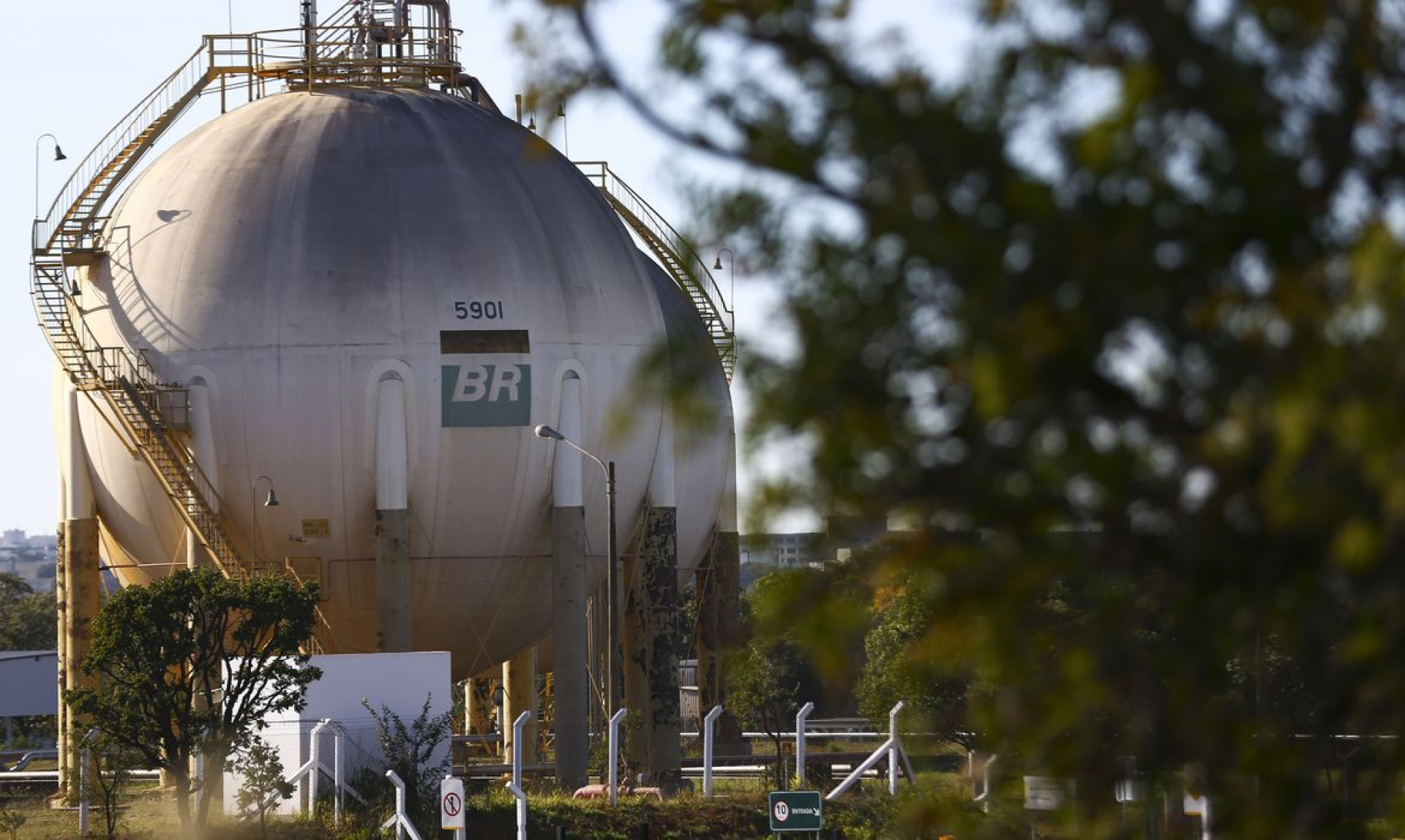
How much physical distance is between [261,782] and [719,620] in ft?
61.2

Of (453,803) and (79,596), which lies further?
(79,596)

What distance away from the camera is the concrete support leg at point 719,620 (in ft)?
166

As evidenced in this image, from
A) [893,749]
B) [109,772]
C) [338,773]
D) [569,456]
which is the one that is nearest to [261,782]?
[338,773]

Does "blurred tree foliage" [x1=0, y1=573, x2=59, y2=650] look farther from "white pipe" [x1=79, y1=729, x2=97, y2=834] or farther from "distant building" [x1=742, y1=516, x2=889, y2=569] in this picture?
"distant building" [x1=742, y1=516, x2=889, y2=569]

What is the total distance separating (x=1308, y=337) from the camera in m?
6.11

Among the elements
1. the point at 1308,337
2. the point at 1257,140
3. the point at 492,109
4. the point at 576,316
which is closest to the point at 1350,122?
the point at 1257,140

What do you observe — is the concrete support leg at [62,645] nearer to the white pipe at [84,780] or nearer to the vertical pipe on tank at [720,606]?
the white pipe at [84,780]

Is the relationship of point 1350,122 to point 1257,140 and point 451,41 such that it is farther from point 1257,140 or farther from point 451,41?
point 451,41

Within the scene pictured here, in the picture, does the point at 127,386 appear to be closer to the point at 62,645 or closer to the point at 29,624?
the point at 62,645

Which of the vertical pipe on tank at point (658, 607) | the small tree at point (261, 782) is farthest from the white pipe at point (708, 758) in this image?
the small tree at point (261, 782)

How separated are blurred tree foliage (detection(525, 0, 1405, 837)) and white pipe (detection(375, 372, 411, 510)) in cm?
3364

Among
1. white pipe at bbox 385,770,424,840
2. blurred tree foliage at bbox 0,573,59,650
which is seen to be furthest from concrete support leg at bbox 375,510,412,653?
blurred tree foliage at bbox 0,573,59,650

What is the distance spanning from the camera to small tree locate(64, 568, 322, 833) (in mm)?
33469

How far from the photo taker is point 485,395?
41.5 meters
